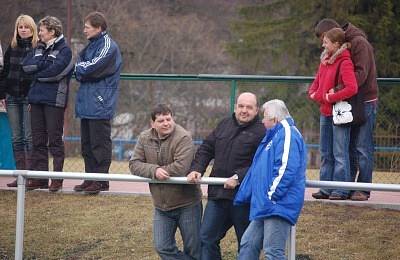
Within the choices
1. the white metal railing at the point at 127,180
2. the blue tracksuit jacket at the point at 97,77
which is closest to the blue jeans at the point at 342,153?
the white metal railing at the point at 127,180

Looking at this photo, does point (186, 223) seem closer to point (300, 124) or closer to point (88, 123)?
point (88, 123)

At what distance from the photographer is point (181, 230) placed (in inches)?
295

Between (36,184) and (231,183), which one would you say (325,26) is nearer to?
(231,183)

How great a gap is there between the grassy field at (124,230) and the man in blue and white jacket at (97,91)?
345mm

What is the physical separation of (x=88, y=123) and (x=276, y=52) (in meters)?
20.0

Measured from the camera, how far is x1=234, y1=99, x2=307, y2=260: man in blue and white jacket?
6.63 meters

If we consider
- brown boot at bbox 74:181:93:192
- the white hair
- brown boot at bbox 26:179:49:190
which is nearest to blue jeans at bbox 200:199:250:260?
the white hair

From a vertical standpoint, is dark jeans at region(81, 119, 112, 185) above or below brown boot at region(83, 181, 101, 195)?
above

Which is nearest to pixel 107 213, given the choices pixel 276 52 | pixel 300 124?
pixel 300 124

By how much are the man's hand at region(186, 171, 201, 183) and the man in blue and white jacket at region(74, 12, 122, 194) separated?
254cm

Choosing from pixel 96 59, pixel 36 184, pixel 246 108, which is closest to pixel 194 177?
pixel 246 108

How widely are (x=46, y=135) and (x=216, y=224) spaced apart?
9.92ft

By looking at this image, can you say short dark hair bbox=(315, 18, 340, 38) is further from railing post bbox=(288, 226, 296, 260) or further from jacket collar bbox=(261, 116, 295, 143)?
railing post bbox=(288, 226, 296, 260)

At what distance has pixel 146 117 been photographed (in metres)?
18.4
